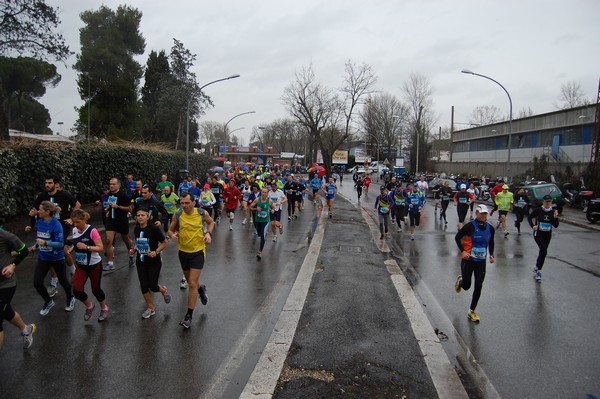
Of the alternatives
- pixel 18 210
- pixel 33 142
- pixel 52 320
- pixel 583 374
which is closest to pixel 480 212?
pixel 583 374

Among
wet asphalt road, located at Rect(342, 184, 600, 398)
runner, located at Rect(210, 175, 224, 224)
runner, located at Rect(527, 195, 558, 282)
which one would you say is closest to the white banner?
runner, located at Rect(210, 175, 224, 224)

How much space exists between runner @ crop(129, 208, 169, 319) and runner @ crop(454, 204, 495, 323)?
14.6 feet

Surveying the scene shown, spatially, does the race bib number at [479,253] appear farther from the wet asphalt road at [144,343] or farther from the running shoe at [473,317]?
the wet asphalt road at [144,343]

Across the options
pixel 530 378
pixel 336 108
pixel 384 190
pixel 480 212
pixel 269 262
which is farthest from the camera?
pixel 336 108

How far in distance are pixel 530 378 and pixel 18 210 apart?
1346cm

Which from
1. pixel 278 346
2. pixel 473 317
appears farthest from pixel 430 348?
pixel 278 346

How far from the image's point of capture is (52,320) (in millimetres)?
5891

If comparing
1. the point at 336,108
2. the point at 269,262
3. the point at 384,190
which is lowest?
the point at 269,262

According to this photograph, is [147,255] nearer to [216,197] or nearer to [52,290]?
[52,290]

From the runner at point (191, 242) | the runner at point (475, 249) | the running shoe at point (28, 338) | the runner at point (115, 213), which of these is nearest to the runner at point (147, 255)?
the runner at point (191, 242)

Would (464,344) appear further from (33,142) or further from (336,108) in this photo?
(336,108)

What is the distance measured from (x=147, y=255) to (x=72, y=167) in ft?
38.9

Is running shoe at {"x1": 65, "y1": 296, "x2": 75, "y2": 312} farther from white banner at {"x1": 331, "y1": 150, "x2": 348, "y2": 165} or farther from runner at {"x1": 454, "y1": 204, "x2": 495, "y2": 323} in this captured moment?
white banner at {"x1": 331, "y1": 150, "x2": 348, "y2": 165}

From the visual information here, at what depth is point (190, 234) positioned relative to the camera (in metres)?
5.96
